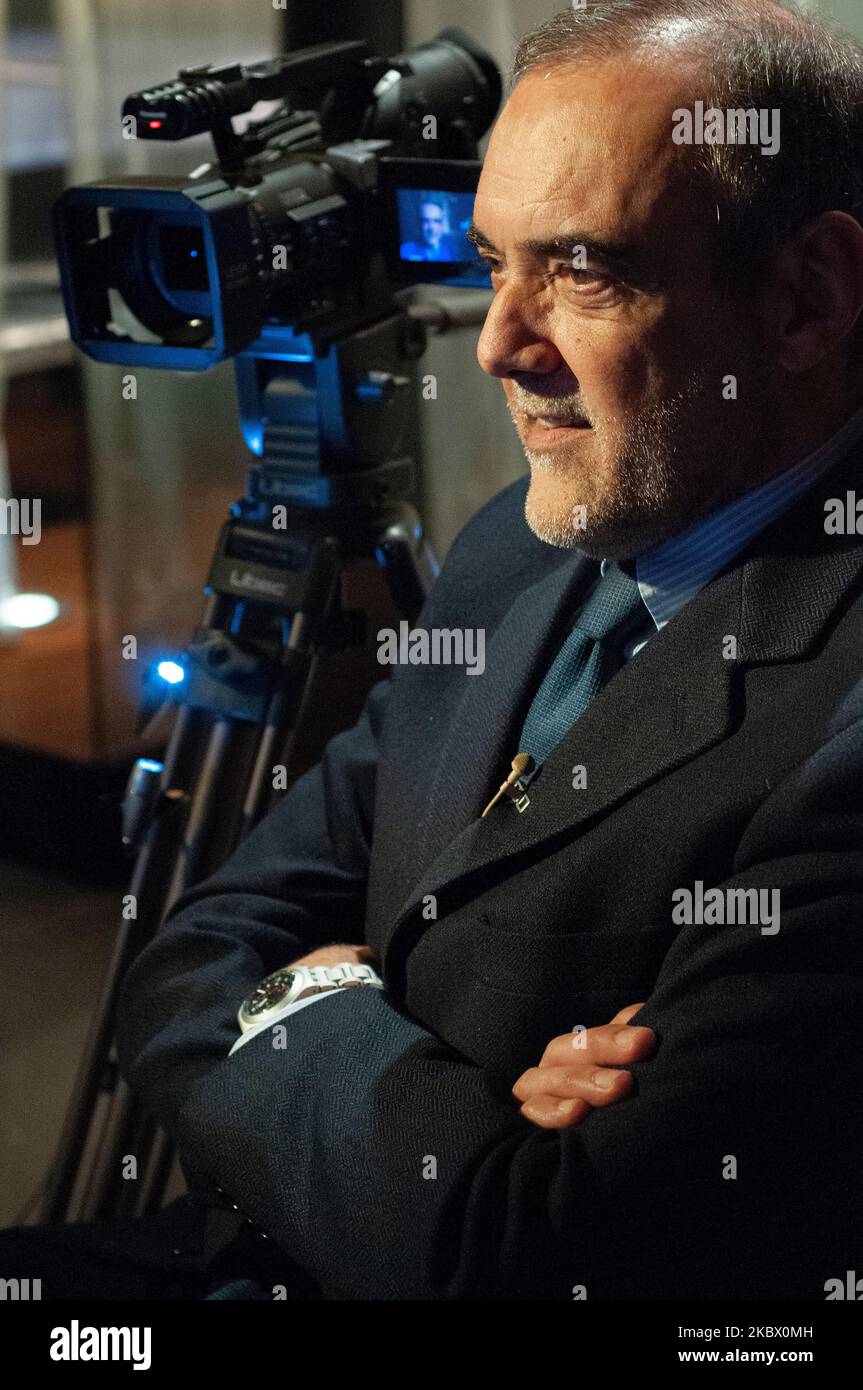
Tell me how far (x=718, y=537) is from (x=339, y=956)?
47 centimetres

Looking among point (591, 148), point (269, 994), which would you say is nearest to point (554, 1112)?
point (269, 994)

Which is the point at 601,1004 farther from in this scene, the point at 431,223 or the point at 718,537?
the point at 431,223

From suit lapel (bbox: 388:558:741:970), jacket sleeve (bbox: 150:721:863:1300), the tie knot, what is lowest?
jacket sleeve (bbox: 150:721:863:1300)

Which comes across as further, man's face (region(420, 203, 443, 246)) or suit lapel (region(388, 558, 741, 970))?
man's face (region(420, 203, 443, 246))

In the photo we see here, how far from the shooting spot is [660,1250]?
1008 mm

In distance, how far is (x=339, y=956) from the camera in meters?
1.32

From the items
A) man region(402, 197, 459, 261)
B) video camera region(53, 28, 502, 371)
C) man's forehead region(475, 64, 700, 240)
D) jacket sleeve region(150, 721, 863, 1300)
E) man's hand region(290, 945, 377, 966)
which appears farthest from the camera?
man region(402, 197, 459, 261)

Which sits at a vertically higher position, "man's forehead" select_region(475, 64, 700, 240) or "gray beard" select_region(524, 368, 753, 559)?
"man's forehead" select_region(475, 64, 700, 240)

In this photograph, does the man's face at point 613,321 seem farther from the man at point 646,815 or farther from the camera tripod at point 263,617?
the camera tripod at point 263,617

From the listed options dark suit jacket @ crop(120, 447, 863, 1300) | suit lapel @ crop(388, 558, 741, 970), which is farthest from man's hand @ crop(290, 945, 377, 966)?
suit lapel @ crop(388, 558, 741, 970)

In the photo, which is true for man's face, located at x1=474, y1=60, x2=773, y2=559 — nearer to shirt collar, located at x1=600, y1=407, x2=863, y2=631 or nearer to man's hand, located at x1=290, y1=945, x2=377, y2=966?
shirt collar, located at x1=600, y1=407, x2=863, y2=631

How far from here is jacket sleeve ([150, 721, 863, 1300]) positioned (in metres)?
0.96

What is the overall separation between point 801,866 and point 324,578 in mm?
745

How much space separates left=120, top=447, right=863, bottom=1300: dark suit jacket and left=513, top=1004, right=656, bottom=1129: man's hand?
0.04ft
